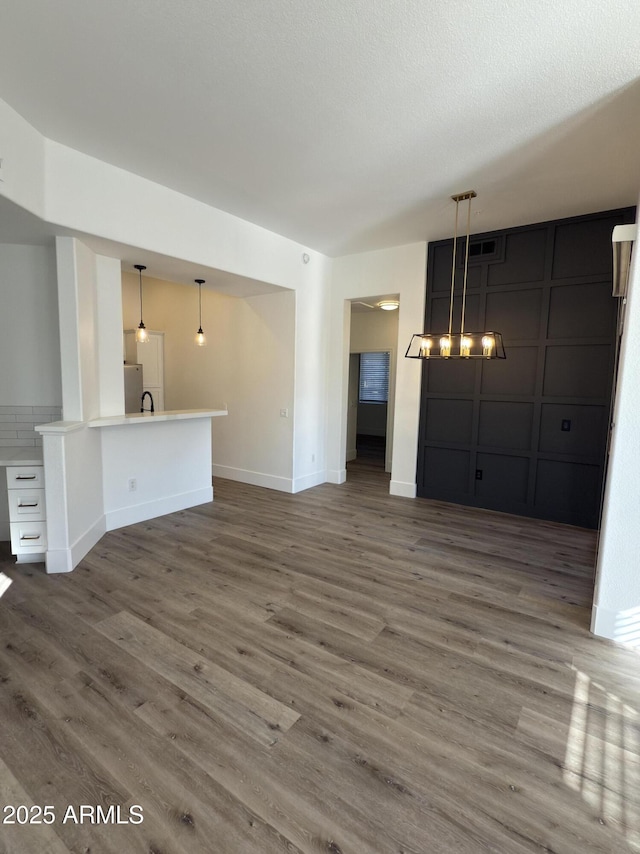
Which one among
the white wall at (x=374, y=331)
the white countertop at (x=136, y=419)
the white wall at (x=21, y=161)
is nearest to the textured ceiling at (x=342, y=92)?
the white wall at (x=21, y=161)

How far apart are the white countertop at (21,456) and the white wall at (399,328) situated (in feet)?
12.0

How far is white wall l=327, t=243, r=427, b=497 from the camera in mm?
5133

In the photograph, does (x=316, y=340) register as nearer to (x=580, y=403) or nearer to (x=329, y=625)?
(x=580, y=403)

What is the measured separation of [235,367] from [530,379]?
3.84m

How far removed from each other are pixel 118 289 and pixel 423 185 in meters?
3.00

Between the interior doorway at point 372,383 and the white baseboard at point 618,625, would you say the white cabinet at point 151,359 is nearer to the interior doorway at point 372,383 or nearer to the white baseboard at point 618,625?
the interior doorway at point 372,383

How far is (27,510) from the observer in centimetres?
323

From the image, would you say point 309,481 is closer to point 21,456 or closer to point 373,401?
point 21,456

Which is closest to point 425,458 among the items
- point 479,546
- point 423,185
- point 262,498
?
point 479,546

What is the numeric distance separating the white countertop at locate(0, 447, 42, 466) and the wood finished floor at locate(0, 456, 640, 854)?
2.80 ft

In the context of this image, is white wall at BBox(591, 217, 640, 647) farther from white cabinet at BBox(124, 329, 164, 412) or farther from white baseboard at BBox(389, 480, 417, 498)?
white cabinet at BBox(124, 329, 164, 412)

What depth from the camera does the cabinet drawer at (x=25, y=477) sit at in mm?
3191

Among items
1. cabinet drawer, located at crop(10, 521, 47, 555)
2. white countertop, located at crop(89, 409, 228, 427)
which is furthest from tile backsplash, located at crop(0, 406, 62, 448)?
cabinet drawer, located at crop(10, 521, 47, 555)

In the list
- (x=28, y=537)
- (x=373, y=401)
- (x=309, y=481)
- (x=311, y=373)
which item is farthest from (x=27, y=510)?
(x=373, y=401)
